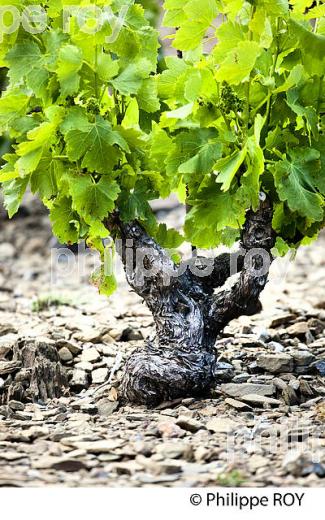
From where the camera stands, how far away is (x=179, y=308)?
9.48 feet

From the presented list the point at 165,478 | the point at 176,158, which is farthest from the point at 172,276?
the point at 165,478

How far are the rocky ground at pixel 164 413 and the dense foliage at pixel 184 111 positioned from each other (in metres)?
0.59

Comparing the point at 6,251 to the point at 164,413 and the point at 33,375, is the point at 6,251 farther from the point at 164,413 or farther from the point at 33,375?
the point at 164,413

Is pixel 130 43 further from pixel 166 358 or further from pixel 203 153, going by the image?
pixel 166 358

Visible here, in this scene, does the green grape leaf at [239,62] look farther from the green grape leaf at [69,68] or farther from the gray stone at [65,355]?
the gray stone at [65,355]

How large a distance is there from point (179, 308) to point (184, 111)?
75cm

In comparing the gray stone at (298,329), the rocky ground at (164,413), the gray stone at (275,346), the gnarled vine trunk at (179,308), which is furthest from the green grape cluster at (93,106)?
the gray stone at (298,329)

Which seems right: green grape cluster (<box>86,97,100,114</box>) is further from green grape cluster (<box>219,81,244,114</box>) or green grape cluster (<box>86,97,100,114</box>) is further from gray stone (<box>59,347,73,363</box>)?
gray stone (<box>59,347,73,363</box>)

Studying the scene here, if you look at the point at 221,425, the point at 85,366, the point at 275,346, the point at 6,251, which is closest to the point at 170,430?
the point at 221,425

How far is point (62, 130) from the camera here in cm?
246

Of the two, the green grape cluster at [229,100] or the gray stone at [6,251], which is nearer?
the green grape cluster at [229,100]

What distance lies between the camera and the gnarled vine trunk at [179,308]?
2793 mm

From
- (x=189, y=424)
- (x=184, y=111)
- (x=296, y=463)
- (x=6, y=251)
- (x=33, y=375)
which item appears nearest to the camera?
(x=296, y=463)
